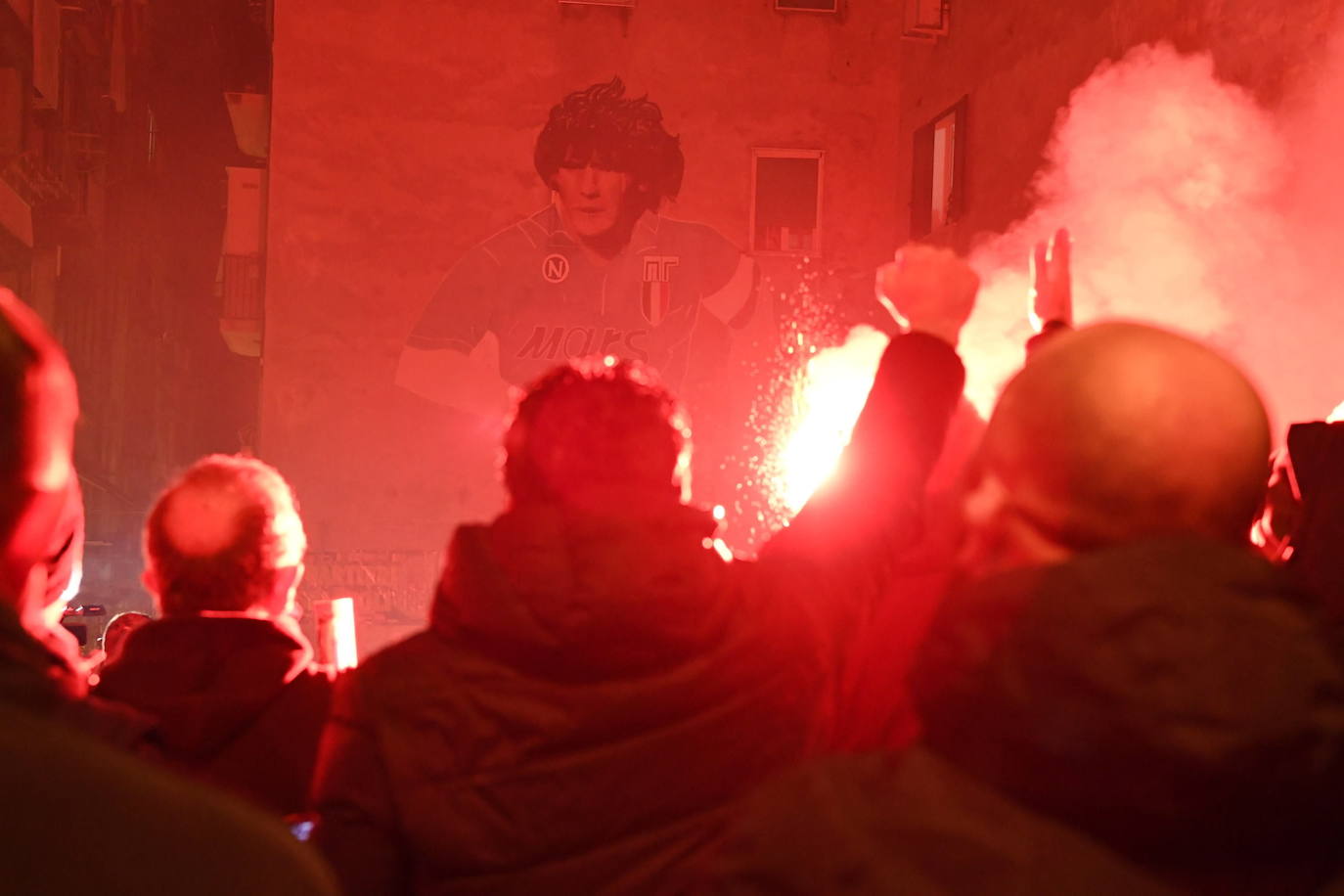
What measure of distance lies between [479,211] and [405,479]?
392 centimetres

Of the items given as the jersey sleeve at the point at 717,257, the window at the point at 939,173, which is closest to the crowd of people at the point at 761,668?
the window at the point at 939,173

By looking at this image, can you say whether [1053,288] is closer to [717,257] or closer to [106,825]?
[106,825]

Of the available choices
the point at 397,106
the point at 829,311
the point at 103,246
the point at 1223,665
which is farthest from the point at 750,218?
the point at 1223,665

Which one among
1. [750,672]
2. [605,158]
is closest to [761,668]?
[750,672]

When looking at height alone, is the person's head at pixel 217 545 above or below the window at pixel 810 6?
below

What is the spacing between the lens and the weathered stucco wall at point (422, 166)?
59.6 feet

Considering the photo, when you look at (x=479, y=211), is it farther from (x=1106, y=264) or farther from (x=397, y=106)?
(x=1106, y=264)

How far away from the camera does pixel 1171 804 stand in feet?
3.22

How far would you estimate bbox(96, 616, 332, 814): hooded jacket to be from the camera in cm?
219

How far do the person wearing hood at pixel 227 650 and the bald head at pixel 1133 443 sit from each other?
141cm

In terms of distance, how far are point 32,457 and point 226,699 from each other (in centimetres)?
99

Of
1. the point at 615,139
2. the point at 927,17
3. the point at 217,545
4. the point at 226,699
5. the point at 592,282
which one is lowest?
the point at 226,699

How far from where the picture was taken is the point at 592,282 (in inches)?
733

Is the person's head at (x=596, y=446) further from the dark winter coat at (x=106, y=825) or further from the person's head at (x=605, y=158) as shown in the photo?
the person's head at (x=605, y=158)
